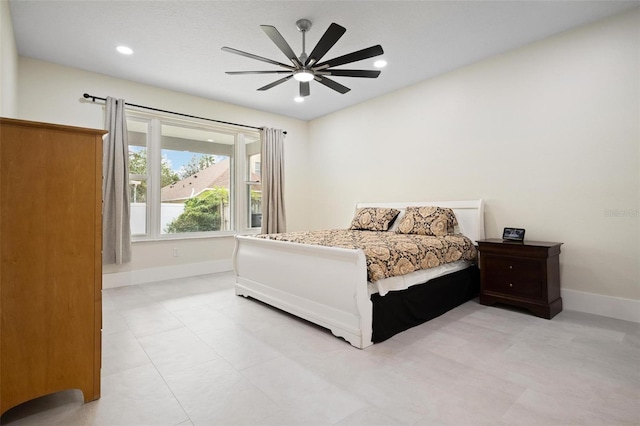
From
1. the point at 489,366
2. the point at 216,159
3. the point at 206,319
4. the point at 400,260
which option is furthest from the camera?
the point at 216,159

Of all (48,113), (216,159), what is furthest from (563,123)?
(48,113)

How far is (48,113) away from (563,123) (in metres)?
5.73

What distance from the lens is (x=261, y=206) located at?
5391 mm

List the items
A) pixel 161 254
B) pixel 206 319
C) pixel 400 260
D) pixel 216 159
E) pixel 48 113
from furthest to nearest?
pixel 216 159
pixel 161 254
pixel 48 113
pixel 206 319
pixel 400 260

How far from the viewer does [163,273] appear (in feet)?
14.6

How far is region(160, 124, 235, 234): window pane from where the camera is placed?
4.70m

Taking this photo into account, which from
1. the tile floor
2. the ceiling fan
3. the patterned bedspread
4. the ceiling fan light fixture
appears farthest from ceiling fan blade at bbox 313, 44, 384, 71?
the tile floor

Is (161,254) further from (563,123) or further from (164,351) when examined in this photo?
(563,123)

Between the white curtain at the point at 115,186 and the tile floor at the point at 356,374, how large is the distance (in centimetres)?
137

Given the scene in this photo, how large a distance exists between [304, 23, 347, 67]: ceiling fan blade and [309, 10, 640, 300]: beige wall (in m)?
2.22

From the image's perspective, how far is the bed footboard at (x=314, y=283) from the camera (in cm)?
224

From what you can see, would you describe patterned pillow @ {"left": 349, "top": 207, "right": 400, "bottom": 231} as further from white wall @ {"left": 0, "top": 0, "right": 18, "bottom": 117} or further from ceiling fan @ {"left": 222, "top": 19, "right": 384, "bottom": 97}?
white wall @ {"left": 0, "top": 0, "right": 18, "bottom": 117}

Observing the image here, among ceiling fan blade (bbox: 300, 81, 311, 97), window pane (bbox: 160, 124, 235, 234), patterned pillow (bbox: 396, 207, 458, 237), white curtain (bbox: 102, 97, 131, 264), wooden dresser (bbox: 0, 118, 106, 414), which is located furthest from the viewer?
window pane (bbox: 160, 124, 235, 234)

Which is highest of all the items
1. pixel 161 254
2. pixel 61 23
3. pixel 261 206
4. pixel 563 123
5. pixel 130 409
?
pixel 61 23
